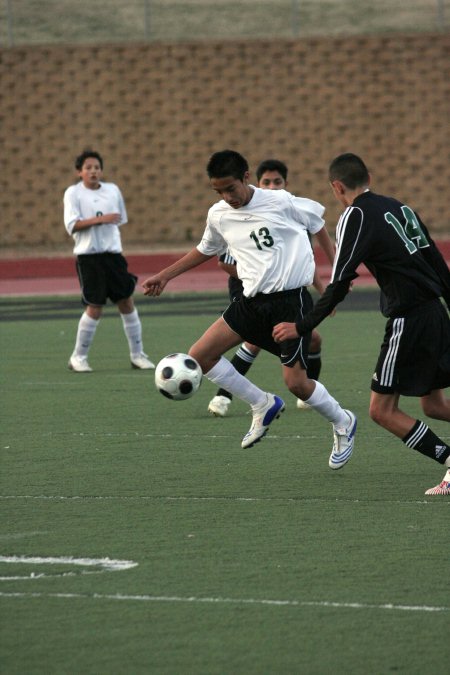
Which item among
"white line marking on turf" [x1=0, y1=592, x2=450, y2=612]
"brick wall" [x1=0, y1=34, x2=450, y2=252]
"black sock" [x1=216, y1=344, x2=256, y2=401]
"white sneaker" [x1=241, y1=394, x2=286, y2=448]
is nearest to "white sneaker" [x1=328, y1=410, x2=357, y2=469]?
"white sneaker" [x1=241, y1=394, x2=286, y2=448]

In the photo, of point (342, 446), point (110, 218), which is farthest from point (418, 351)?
point (110, 218)

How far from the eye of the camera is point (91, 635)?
16.4 ft

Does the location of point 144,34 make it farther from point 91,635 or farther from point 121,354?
point 91,635

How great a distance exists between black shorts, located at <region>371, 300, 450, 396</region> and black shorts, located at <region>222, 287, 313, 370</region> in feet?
3.86

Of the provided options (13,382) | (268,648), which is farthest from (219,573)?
(13,382)

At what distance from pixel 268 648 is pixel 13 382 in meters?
8.45

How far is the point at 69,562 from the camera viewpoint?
6.05 m

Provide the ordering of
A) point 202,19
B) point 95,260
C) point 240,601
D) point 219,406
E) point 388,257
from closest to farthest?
point 240,601
point 388,257
point 219,406
point 95,260
point 202,19

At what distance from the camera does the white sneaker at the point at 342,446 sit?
8023 millimetres

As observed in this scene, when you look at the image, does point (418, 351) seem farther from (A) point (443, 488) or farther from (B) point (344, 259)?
(A) point (443, 488)

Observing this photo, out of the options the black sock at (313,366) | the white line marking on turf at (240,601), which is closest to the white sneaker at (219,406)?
the black sock at (313,366)

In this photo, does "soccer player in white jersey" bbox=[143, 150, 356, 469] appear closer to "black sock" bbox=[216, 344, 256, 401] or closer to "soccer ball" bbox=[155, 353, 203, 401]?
"soccer ball" bbox=[155, 353, 203, 401]

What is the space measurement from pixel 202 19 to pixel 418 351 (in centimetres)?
3082

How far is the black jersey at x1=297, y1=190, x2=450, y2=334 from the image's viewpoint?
6.94 m
